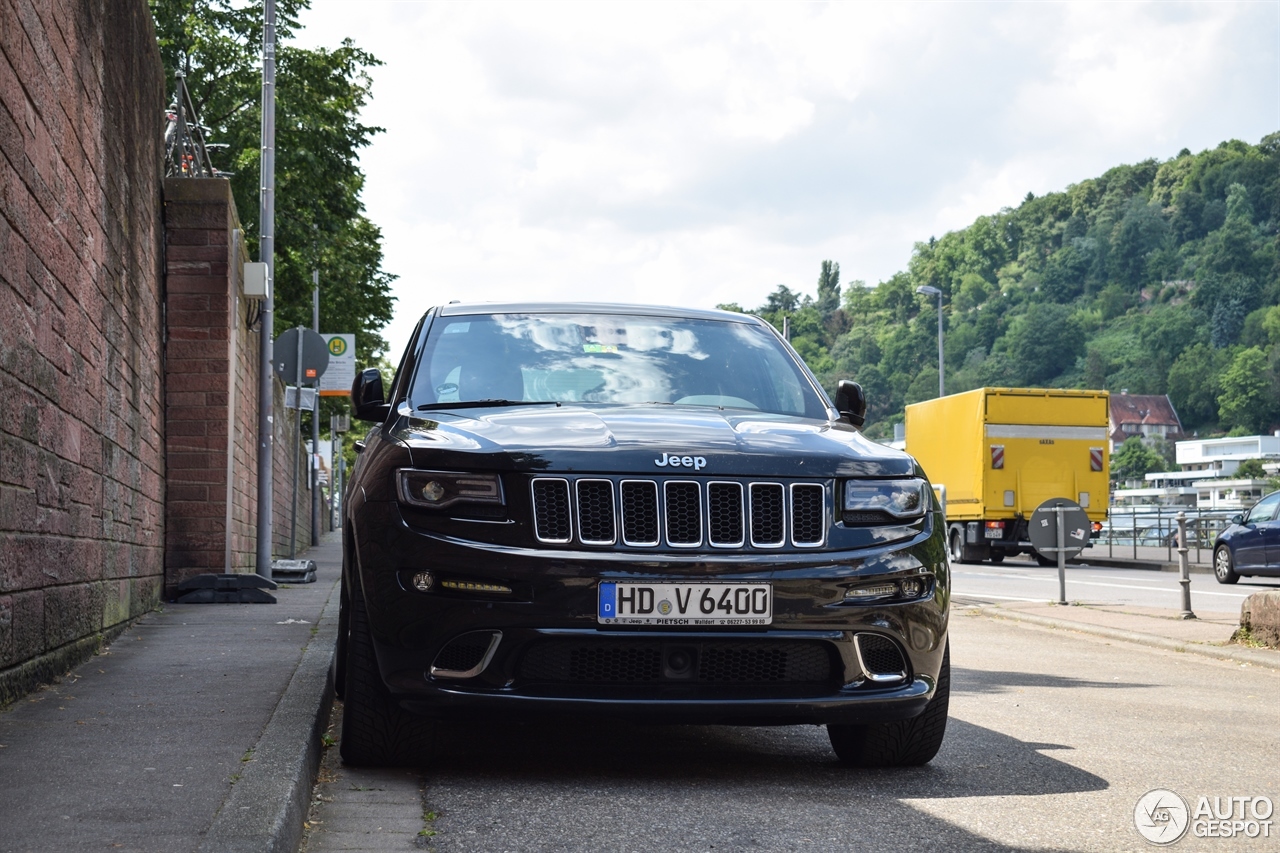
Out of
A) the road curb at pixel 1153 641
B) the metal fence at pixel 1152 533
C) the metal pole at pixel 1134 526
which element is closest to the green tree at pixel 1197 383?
the metal fence at pixel 1152 533

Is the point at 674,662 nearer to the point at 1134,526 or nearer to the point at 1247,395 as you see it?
the point at 1134,526

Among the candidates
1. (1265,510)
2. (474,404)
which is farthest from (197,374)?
(1265,510)

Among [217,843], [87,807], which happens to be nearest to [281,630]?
[87,807]

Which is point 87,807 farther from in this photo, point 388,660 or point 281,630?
point 281,630

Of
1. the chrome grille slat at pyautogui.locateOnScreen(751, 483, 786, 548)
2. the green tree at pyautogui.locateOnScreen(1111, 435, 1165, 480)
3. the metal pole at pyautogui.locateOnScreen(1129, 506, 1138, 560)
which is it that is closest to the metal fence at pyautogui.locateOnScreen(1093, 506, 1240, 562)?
the metal pole at pyautogui.locateOnScreen(1129, 506, 1138, 560)

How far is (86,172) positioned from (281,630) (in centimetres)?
339

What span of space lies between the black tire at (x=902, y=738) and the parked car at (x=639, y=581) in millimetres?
11

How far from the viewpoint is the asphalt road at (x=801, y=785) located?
15.3ft

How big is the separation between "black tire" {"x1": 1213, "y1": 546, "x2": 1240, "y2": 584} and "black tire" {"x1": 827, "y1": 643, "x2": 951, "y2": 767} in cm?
1938

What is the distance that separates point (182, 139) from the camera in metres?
13.5

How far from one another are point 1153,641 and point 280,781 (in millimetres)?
9151

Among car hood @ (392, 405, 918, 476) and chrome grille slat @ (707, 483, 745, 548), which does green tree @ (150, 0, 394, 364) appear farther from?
chrome grille slat @ (707, 483, 745, 548)

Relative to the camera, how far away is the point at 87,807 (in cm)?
442

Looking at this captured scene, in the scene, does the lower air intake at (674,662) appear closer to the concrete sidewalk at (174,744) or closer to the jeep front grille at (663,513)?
the jeep front grille at (663,513)
